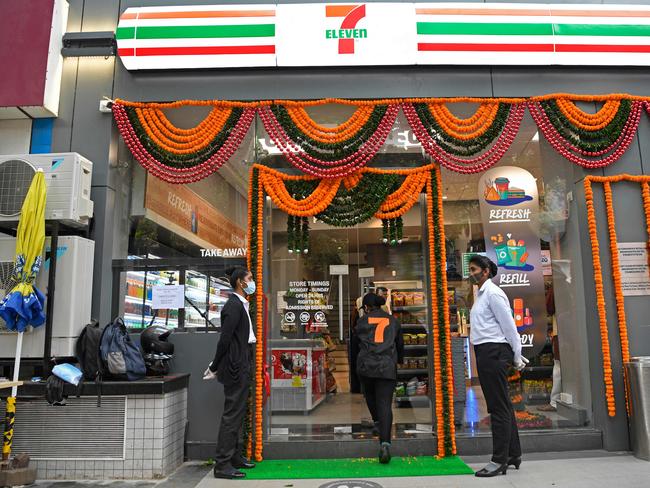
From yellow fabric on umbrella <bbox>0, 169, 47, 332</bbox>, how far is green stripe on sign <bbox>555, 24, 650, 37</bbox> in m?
6.09

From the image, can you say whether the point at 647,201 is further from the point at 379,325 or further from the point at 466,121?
the point at 379,325

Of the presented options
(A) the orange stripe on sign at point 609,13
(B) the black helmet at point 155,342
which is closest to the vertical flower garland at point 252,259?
(B) the black helmet at point 155,342

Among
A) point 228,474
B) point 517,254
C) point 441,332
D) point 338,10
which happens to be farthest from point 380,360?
point 338,10

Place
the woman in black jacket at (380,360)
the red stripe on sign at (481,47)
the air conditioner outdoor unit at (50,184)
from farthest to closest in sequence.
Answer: the red stripe on sign at (481,47) → the air conditioner outdoor unit at (50,184) → the woman in black jacket at (380,360)

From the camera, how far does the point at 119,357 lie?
4.71m

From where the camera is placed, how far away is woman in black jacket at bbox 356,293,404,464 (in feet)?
16.3

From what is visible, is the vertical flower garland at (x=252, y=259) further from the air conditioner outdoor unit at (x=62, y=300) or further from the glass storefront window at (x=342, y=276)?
the air conditioner outdoor unit at (x=62, y=300)

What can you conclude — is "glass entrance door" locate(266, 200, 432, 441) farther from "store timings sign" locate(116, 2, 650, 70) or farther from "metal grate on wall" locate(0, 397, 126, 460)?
"store timings sign" locate(116, 2, 650, 70)

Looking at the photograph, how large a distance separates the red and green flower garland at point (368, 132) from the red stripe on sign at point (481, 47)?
0.56 m

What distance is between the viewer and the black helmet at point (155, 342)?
5.24 metres

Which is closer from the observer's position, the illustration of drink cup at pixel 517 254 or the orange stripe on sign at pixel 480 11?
the orange stripe on sign at pixel 480 11

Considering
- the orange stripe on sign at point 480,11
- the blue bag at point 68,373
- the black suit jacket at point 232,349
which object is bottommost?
the blue bag at point 68,373

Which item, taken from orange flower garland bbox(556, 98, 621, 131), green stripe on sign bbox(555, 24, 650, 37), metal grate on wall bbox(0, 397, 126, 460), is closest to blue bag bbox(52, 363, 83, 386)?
metal grate on wall bbox(0, 397, 126, 460)

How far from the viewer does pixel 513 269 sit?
19.6 feet
